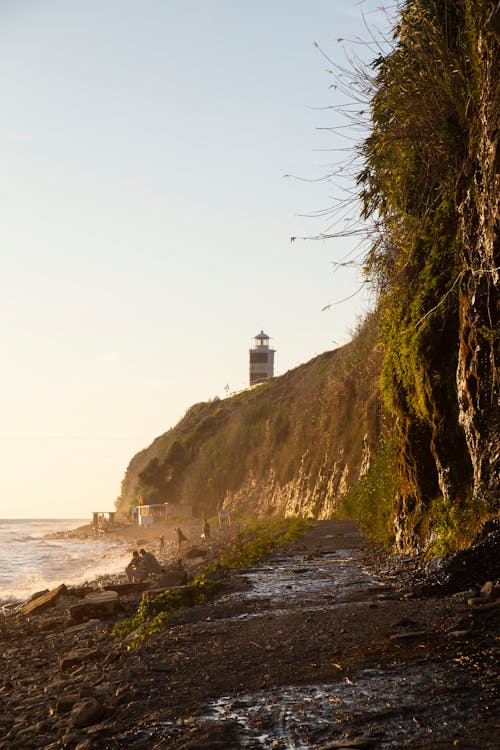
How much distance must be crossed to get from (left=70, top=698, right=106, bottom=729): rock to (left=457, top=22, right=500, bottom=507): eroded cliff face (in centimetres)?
532

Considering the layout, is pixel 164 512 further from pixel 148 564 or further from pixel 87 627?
pixel 87 627

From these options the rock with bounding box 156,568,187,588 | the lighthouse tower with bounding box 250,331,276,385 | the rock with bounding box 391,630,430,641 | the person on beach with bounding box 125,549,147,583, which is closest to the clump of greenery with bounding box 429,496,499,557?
the rock with bounding box 391,630,430,641

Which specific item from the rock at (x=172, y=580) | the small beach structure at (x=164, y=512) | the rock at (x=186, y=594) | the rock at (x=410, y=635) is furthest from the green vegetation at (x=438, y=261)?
the small beach structure at (x=164, y=512)

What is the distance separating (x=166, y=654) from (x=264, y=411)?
4557 cm

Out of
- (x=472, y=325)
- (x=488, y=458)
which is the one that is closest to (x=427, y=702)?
(x=488, y=458)

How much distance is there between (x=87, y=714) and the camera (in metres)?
5.77

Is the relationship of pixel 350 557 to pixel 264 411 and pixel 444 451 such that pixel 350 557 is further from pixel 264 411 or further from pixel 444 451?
pixel 264 411

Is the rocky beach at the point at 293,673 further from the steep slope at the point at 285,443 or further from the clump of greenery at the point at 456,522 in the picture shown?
the steep slope at the point at 285,443

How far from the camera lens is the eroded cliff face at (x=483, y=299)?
8.64 m

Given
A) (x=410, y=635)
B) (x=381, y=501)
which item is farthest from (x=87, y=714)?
(x=381, y=501)

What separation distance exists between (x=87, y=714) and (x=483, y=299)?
257 inches

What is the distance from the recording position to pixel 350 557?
1426 cm

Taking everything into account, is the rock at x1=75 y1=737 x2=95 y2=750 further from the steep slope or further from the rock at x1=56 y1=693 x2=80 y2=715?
the steep slope

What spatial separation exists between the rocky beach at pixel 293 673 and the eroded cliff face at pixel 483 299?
1.18m
